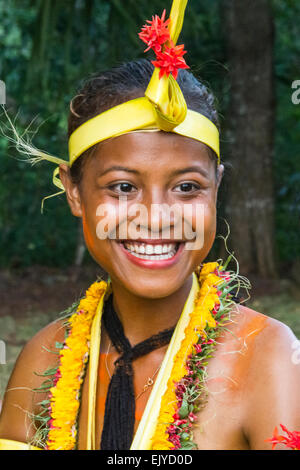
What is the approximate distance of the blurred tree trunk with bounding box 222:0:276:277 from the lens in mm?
7344

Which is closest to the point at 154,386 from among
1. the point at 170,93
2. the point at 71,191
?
the point at 71,191

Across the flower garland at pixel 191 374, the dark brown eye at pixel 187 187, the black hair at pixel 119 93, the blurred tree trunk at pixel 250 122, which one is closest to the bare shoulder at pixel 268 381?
the flower garland at pixel 191 374

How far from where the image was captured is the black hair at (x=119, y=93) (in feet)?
6.72

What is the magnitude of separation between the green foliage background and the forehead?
4.53 m

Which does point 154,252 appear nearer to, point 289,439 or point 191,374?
point 191,374

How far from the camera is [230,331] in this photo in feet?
6.72

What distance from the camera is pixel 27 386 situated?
228 cm

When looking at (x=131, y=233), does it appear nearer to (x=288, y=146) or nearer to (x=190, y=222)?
(x=190, y=222)

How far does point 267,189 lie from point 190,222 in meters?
5.72

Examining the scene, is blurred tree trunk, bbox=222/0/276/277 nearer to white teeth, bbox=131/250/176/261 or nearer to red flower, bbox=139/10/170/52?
white teeth, bbox=131/250/176/261

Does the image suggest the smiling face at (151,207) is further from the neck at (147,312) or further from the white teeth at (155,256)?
the neck at (147,312)

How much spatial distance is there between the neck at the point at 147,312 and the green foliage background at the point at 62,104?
4.54 meters

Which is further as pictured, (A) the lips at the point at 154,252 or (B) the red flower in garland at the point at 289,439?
(A) the lips at the point at 154,252

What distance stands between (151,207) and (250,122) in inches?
226
